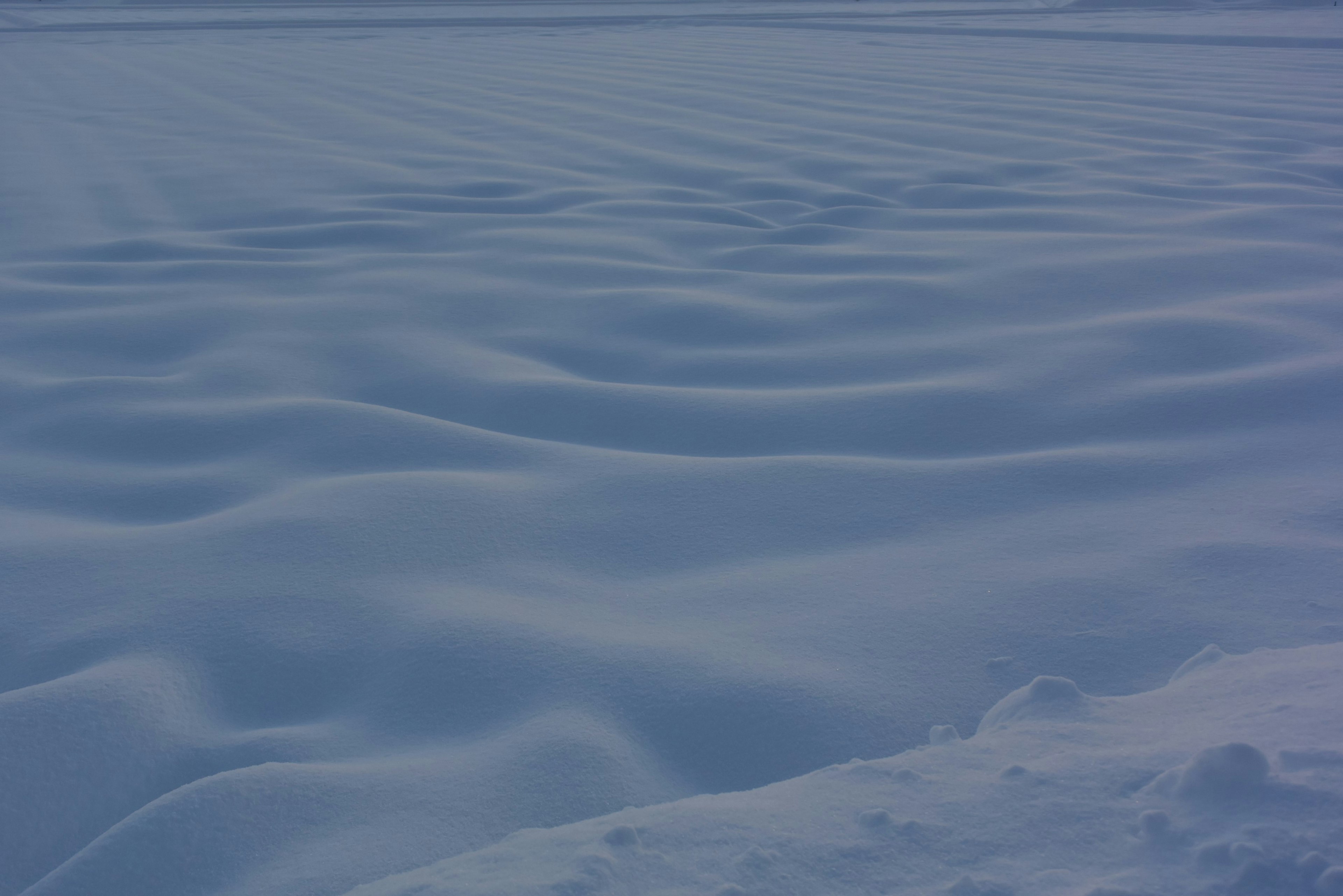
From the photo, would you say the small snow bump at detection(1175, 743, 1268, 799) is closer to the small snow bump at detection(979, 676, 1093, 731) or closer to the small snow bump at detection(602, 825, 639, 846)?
the small snow bump at detection(979, 676, 1093, 731)

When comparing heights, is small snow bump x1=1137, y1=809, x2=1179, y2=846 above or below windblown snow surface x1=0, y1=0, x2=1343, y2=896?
below

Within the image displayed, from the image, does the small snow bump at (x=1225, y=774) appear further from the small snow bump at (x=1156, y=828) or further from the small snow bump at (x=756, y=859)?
the small snow bump at (x=756, y=859)

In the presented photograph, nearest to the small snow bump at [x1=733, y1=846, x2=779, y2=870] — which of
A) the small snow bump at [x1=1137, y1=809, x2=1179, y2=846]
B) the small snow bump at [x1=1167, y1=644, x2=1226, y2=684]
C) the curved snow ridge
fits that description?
the curved snow ridge

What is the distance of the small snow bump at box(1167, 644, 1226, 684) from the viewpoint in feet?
2.64

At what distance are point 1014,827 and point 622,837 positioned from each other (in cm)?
23

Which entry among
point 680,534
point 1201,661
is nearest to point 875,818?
point 1201,661

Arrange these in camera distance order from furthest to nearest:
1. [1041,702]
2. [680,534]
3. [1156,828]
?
[680,534]
[1041,702]
[1156,828]

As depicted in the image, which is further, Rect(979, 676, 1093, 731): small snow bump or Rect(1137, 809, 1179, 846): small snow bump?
Rect(979, 676, 1093, 731): small snow bump

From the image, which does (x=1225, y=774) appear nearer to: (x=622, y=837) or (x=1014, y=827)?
(x=1014, y=827)

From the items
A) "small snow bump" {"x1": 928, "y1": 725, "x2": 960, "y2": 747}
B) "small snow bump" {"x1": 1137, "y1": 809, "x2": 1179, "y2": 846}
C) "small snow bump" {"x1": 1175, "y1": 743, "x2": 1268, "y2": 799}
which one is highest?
"small snow bump" {"x1": 928, "y1": 725, "x2": 960, "y2": 747}

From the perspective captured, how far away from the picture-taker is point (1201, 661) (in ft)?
2.66

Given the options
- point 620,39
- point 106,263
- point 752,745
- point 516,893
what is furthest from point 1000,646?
point 620,39

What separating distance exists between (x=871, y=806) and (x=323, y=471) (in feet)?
2.72

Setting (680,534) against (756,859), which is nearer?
(756,859)
